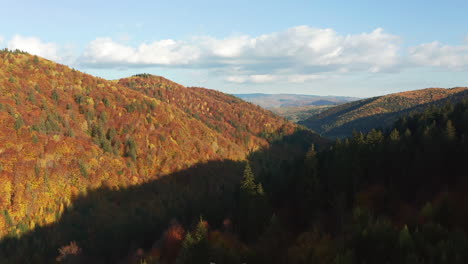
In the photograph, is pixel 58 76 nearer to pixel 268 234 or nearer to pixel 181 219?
pixel 181 219

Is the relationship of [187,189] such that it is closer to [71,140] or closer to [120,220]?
[120,220]

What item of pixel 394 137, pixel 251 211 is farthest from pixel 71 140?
pixel 394 137

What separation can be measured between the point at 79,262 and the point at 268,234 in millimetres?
57323

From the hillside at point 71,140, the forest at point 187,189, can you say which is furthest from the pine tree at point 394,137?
the hillside at point 71,140

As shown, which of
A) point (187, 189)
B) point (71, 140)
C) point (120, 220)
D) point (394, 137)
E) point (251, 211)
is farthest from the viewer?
point (187, 189)

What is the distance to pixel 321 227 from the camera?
161 ft

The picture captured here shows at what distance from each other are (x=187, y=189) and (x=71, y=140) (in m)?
57.0

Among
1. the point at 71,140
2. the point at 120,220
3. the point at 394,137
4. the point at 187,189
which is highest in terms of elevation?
the point at 394,137

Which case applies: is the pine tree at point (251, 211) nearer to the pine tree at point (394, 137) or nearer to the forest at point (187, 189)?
the forest at point (187, 189)

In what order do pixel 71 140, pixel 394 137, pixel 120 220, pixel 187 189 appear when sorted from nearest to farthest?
pixel 394 137, pixel 120 220, pixel 71 140, pixel 187 189

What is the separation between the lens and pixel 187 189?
133250mm

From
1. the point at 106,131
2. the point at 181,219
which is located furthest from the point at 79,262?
the point at 106,131

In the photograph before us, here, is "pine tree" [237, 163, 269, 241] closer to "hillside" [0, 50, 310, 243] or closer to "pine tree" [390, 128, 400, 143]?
"pine tree" [390, 128, 400, 143]

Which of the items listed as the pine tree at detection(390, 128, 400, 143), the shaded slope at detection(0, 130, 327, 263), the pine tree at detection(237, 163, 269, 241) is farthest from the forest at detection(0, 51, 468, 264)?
the pine tree at detection(390, 128, 400, 143)
